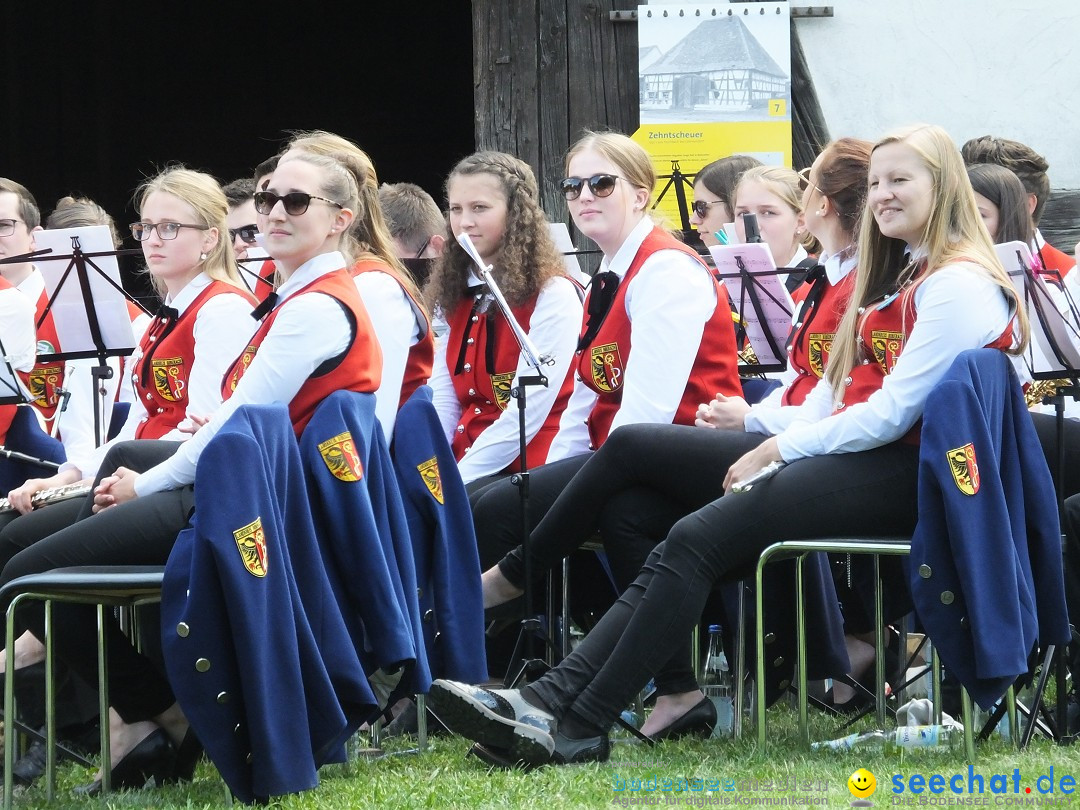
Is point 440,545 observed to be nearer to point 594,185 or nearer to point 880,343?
point 880,343

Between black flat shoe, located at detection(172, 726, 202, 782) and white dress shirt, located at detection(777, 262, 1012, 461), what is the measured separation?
1.53 metres

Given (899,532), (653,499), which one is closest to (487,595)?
(653,499)

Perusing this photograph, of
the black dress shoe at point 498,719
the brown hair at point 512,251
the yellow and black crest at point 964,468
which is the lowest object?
the black dress shoe at point 498,719

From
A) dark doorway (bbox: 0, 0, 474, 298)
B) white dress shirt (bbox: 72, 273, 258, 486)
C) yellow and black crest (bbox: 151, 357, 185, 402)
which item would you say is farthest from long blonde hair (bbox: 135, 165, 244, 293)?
dark doorway (bbox: 0, 0, 474, 298)

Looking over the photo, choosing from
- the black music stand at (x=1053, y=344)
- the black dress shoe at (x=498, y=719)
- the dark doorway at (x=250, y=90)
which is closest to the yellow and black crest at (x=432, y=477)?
the black dress shoe at (x=498, y=719)

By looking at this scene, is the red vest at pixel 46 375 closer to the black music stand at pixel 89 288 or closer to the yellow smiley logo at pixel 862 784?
the black music stand at pixel 89 288

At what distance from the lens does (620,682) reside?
3299mm

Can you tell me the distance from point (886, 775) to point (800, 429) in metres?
0.79

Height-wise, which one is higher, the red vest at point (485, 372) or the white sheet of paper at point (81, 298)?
the white sheet of paper at point (81, 298)

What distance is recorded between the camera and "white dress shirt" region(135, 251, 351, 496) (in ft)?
11.2

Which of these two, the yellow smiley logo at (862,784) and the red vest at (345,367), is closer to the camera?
the yellow smiley logo at (862,784)

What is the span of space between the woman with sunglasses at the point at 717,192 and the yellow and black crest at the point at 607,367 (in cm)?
141

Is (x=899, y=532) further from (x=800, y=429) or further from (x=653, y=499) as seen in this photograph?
(x=653, y=499)

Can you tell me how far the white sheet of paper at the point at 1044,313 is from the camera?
352 centimetres
